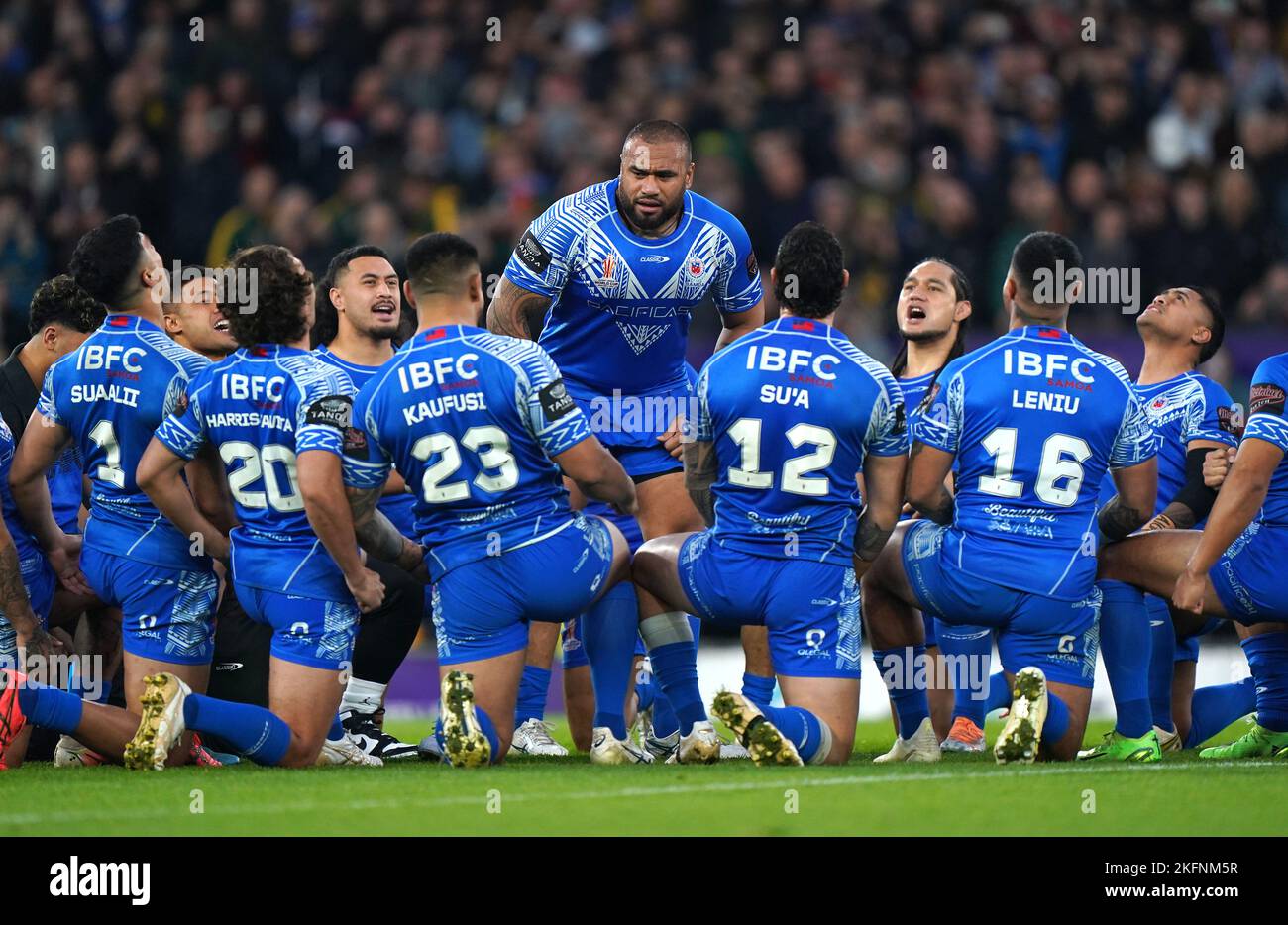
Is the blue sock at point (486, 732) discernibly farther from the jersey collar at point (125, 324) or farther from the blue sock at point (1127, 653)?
the blue sock at point (1127, 653)

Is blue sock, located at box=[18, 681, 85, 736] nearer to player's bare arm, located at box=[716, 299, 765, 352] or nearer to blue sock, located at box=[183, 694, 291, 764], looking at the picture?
blue sock, located at box=[183, 694, 291, 764]

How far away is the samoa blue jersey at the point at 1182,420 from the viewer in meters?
8.62

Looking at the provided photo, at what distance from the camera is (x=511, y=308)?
8.46 meters

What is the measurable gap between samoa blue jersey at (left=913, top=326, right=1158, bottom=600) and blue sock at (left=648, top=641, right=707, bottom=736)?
1189mm

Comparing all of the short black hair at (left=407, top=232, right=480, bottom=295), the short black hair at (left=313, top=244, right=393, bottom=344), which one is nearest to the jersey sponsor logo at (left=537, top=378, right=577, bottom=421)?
the short black hair at (left=407, top=232, right=480, bottom=295)

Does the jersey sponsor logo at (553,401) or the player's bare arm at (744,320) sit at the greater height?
the player's bare arm at (744,320)

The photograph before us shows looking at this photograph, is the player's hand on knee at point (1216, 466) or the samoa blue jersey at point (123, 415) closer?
the samoa blue jersey at point (123, 415)

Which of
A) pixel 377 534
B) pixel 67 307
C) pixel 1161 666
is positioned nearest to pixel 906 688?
pixel 1161 666

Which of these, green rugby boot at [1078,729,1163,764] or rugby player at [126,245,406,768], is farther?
green rugby boot at [1078,729,1163,764]

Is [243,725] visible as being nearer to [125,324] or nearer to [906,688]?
[125,324]

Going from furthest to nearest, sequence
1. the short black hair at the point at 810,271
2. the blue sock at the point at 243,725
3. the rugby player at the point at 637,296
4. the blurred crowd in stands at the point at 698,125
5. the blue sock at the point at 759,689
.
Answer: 1. the blurred crowd in stands at the point at 698,125
2. the rugby player at the point at 637,296
3. the blue sock at the point at 759,689
4. the short black hair at the point at 810,271
5. the blue sock at the point at 243,725

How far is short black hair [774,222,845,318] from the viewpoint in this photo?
7.38m

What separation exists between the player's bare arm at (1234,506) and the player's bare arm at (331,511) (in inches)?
135

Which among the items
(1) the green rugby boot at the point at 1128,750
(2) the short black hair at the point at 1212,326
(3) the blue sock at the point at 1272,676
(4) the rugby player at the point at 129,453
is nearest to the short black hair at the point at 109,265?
(4) the rugby player at the point at 129,453
